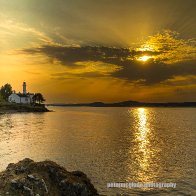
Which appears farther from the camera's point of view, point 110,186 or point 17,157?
point 17,157

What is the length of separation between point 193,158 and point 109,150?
12855mm

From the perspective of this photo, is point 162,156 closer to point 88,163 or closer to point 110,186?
point 88,163

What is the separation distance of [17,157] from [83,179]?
2441 centimetres

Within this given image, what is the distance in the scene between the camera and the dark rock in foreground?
590 inches

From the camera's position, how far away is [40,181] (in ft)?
51.1

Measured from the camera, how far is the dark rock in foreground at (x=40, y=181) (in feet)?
49.2

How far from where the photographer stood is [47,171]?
16.8 metres

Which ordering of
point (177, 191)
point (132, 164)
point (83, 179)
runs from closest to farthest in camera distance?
point (83, 179) → point (177, 191) → point (132, 164)

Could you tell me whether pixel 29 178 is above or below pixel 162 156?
above

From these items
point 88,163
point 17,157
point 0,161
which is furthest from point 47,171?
point 17,157

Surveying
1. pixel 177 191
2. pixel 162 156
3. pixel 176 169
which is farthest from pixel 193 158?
pixel 177 191

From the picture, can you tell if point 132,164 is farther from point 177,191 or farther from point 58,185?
point 58,185

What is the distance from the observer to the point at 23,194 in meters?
14.8

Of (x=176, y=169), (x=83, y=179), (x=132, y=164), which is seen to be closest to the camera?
(x=83, y=179)
